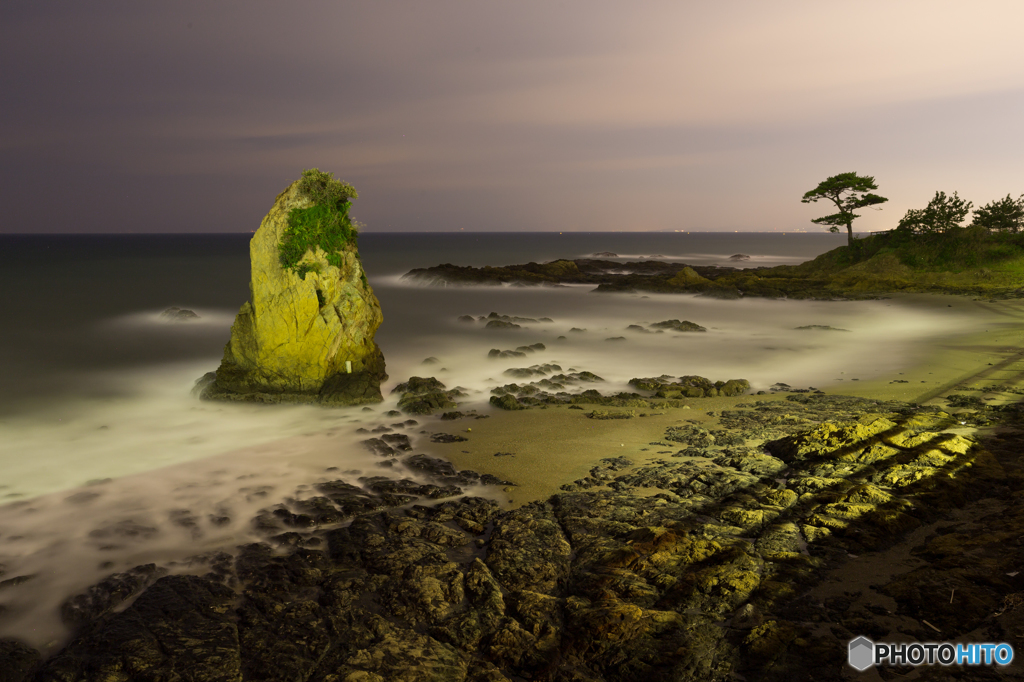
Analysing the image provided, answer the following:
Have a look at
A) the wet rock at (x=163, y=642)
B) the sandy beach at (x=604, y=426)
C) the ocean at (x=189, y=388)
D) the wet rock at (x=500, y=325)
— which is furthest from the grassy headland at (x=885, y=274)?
the wet rock at (x=163, y=642)

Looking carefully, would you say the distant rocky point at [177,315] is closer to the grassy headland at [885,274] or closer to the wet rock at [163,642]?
the grassy headland at [885,274]

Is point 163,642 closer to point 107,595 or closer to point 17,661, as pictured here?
point 17,661

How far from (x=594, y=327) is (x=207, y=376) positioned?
15720mm

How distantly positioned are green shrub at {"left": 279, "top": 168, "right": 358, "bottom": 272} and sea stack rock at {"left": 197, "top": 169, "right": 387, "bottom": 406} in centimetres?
2

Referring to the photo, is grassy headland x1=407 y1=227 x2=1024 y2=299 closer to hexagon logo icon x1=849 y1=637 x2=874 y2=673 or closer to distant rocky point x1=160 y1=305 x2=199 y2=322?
distant rocky point x1=160 y1=305 x2=199 y2=322

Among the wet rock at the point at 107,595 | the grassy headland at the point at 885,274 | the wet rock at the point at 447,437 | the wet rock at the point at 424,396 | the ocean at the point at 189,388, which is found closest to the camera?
the wet rock at the point at 107,595

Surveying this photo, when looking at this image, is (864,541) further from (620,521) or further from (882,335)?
(882,335)

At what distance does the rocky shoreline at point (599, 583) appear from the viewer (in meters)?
4.65

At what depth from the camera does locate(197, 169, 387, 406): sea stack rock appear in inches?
503

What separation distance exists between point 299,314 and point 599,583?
31.4 ft

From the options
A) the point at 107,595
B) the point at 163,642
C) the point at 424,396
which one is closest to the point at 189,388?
the point at 424,396

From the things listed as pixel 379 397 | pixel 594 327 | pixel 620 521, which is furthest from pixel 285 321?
pixel 594 327

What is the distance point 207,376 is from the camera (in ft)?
47.2
